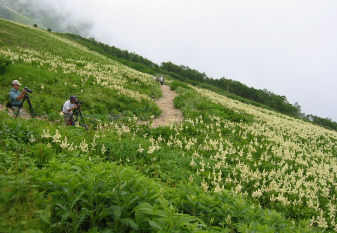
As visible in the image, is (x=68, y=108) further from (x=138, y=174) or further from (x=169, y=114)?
(x=169, y=114)

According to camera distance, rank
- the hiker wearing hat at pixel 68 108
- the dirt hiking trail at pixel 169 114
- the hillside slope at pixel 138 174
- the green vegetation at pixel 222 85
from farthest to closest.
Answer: the green vegetation at pixel 222 85
the dirt hiking trail at pixel 169 114
the hiker wearing hat at pixel 68 108
the hillside slope at pixel 138 174

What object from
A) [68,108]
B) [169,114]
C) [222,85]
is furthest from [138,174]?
[222,85]

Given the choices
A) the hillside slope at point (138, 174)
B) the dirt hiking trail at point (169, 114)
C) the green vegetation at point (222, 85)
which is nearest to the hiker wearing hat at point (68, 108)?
the hillside slope at point (138, 174)

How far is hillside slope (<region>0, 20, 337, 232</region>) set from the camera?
3.11 metres

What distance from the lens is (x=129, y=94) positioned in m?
17.8

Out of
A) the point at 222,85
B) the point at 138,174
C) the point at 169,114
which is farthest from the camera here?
the point at 222,85

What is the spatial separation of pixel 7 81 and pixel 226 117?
49.7 feet

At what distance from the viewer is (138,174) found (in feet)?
13.7

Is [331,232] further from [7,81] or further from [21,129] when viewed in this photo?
[7,81]

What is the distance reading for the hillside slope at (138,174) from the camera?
10.2 ft

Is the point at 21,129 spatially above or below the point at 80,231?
below

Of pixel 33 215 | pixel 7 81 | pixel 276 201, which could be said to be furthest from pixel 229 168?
pixel 7 81

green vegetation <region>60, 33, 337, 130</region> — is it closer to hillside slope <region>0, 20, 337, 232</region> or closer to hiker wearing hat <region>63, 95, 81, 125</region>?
hillside slope <region>0, 20, 337, 232</region>

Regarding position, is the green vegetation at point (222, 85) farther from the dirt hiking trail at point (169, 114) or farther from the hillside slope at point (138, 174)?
the hillside slope at point (138, 174)
